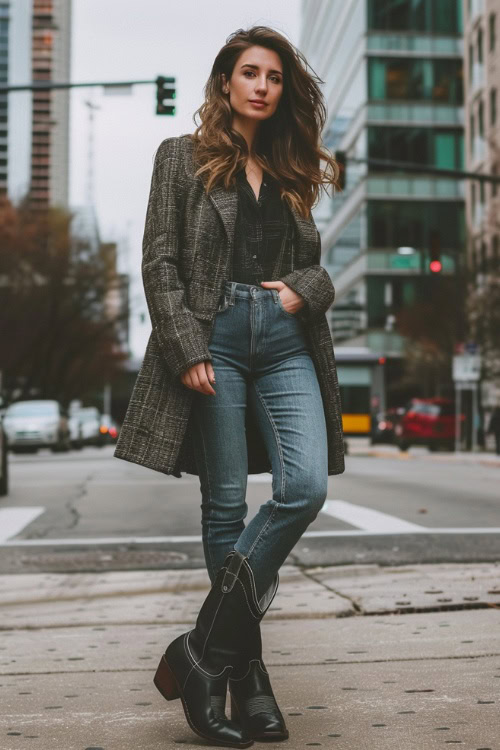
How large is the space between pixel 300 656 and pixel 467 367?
29.4 meters

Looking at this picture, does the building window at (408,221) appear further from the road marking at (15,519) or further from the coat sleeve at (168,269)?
the coat sleeve at (168,269)

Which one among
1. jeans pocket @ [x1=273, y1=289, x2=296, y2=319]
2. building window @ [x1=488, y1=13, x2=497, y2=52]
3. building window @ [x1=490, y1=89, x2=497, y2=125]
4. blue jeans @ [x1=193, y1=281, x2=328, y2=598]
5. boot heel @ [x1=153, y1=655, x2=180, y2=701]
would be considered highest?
building window @ [x1=488, y1=13, x2=497, y2=52]

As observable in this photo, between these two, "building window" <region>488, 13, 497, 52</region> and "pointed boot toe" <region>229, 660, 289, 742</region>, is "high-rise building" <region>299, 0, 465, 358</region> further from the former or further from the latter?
"pointed boot toe" <region>229, 660, 289, 742</region>

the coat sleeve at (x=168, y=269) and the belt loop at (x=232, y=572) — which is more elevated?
the coat sleeve at (x=168, y=269)

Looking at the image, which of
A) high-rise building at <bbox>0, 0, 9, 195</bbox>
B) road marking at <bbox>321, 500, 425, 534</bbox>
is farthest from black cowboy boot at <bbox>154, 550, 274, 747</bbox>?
high-rise building at <bbox>0, 0, 9, 195</bbox>

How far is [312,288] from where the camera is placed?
11.5 ft

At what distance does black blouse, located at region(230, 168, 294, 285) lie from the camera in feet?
11.6

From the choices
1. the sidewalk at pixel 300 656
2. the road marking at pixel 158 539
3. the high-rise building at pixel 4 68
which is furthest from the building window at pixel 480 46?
the high-rise building at pixel 4 68

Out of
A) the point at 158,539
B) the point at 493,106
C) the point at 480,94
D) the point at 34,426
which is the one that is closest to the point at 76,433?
the point at 34,426

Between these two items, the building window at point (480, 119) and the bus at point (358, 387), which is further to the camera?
the building window at point (480, 119)

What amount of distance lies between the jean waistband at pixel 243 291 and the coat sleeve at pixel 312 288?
0.07 meters

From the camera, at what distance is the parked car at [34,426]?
122 feet

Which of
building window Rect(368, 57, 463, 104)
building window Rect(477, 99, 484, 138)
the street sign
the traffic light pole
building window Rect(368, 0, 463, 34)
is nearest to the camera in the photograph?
the traffic light pole

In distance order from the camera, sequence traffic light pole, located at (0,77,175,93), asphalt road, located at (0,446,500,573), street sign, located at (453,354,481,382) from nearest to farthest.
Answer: asphalt road, located at (0,446,500,573), traffic light pole, located at (0,77,175,93), street sign, located at (453,354,481,382)
